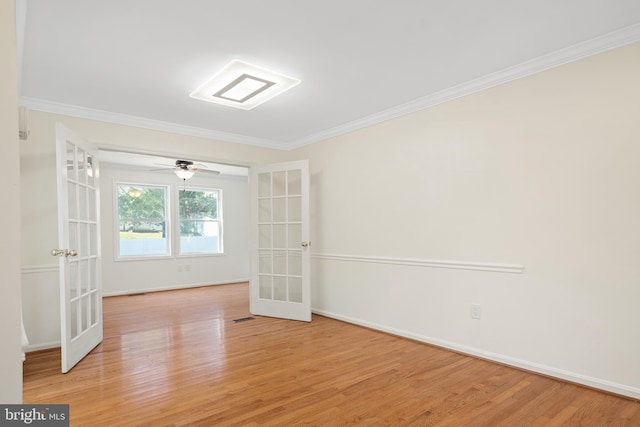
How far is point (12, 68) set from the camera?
26.6 inches

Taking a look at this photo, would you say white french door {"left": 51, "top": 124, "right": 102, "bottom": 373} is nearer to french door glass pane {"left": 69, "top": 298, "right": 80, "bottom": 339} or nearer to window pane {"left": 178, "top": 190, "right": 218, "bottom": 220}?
french door glass pane {"left": 69, "top": 298, "right": 80, "bottom": 339}

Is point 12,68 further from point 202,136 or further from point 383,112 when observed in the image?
point 202,136

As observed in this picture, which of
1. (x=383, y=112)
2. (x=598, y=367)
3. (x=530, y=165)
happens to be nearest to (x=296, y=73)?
(x=383, y=112)

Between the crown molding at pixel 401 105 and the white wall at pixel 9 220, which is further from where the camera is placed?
the crown molding at pixel 401 105

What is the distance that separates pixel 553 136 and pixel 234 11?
246 cm

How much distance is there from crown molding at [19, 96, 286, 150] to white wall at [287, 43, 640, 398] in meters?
1.70

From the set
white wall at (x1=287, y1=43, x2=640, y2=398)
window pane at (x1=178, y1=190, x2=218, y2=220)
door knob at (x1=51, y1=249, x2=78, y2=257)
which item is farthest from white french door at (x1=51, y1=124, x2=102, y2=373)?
window pane at (x1=178, y1=190, x2=218, y2=220)

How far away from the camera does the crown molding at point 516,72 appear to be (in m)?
2.35

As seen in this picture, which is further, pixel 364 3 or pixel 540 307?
pixel 540 307

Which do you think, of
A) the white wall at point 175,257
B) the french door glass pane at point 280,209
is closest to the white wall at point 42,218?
the french door glass pane at point 280,209

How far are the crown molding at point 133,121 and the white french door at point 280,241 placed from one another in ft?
1.55

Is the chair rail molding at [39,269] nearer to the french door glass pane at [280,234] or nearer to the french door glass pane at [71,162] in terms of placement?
the french door glass pane at [71,162]

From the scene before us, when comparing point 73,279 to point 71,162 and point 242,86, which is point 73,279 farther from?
point 242,86

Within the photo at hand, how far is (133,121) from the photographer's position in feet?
12.8
